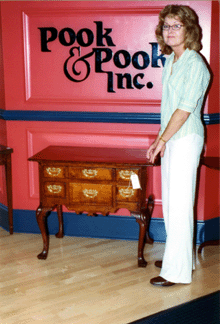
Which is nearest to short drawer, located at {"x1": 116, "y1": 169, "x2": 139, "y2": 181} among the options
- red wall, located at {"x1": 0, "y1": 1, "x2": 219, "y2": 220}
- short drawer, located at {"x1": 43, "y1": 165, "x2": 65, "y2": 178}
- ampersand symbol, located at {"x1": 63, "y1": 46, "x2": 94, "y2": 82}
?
short drawer, located at {"x1": 43, "y1": 165, "x2": 65, "y2": 178}

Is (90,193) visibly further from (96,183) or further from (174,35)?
(174,35)

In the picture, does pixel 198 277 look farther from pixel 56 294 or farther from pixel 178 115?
pixel 178 115

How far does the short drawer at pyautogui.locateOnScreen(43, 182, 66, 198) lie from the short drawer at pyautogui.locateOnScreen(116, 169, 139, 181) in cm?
43

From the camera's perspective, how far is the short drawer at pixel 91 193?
3.19 meters

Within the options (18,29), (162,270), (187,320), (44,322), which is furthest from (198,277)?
(18,29)

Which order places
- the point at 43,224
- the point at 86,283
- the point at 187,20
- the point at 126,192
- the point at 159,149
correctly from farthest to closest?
the point at 43,224
the point at 126,192
the point at 86,283
the point at 159,149
the point at 187,20

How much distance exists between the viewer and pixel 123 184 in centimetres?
315

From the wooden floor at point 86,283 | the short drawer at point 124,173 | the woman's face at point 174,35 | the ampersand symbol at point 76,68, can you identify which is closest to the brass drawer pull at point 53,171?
the short drawer at point 124,173

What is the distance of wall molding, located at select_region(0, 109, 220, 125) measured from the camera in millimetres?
3545

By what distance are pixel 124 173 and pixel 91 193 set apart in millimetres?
303

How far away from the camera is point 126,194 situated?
317 centimetres

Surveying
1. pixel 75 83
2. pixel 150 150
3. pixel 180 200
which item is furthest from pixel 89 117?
pixel 180 200

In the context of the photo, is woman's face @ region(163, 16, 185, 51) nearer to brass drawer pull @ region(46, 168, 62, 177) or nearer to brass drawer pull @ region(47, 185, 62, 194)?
brass drawer pull @ region(46, 168, 62, 177)

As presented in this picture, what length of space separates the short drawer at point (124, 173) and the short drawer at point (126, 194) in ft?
0.24
